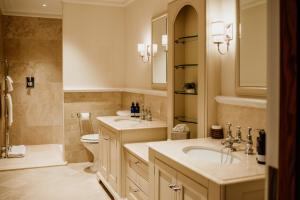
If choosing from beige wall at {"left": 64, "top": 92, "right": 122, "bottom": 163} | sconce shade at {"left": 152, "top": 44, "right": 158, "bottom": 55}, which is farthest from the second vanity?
beige wall at {"left": 64, "top": 92, "right": 122, "bottom": 163}

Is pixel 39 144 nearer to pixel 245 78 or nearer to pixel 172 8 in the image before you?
pixel 172 8

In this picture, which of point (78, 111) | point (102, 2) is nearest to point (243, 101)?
point (78, 111)

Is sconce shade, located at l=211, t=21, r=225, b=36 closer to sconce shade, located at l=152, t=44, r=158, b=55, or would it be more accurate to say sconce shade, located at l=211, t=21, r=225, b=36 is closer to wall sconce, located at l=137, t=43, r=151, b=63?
sconce shade, located at l=152, t=44, r=158, b=55

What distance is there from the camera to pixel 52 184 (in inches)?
154

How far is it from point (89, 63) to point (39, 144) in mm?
2258

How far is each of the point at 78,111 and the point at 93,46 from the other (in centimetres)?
103

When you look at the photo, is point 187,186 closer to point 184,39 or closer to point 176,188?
point 176,188

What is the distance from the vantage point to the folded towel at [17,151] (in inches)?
201

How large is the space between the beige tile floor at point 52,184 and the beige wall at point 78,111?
0.62 feet

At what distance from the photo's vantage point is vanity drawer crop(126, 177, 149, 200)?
9.02ft

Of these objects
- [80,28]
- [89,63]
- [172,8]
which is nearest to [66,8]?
[80,28]

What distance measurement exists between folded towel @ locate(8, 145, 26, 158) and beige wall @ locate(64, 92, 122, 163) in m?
0.96

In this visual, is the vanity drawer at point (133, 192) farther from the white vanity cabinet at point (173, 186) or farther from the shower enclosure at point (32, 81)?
the shower enclosure at point (32, 81)

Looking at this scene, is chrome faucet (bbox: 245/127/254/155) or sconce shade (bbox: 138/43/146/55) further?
sconce shade (bbox: 138/43/146/55)
